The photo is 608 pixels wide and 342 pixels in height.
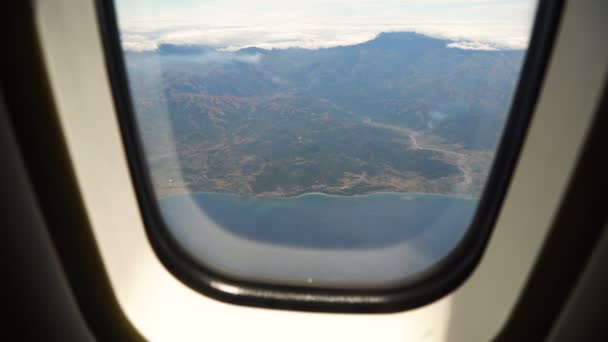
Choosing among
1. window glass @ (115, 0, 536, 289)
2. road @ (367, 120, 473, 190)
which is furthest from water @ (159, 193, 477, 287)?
road @ (367, 120, 473, 190)

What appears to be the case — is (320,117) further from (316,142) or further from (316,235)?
(316,235)

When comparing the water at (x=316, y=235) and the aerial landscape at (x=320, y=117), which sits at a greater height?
the aerial landscape at (x=320, y=117)

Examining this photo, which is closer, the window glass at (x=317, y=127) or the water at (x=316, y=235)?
the window glass at (x=317, y=127)

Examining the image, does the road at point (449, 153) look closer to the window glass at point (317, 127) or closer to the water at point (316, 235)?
the window glass at point (317, 127)

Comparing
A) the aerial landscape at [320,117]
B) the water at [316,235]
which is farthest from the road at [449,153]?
the water at [316,235]

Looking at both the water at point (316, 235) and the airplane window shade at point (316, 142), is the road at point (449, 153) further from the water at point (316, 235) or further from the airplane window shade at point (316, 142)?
the water at point (316, 235)

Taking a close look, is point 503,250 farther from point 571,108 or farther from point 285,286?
point 285,286

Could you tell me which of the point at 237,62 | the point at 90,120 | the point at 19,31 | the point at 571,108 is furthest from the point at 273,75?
the point at 571,108

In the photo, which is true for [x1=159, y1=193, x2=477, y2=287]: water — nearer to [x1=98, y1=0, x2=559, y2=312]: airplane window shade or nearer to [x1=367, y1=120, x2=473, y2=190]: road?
[x1=98, y1=0, x2=559, y2=312]: airplane window shade
